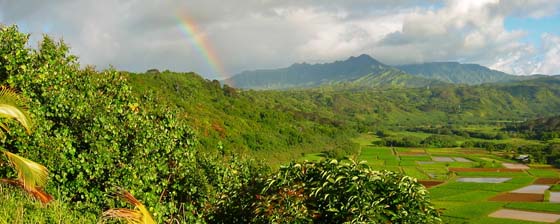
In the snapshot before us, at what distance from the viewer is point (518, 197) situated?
223 ft

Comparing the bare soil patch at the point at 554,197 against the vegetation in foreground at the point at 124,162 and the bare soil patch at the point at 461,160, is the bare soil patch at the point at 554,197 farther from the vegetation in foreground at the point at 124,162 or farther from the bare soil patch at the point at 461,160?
the vegetation in foreground at the point at 124,162

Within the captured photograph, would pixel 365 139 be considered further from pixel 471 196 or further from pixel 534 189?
pixel 471 196

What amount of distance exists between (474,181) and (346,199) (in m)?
83.4

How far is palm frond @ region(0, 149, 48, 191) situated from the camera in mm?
10414

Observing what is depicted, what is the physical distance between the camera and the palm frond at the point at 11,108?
10.1 meters

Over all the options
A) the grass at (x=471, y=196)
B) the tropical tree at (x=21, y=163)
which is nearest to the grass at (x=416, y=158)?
the grass at (x=471, y=196)

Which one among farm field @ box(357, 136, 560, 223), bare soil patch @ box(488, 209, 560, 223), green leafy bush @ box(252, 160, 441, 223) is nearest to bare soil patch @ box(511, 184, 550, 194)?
farm field @ box(357, 136, 560, 223)

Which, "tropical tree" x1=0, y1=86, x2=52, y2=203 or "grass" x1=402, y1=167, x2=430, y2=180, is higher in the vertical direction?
"tropical tree" x1=0, y1=86, x2=52, y2=203

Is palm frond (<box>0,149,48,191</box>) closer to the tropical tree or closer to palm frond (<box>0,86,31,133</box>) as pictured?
the tropical tree

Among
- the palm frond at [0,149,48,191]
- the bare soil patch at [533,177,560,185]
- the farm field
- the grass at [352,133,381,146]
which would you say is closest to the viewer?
the palm frond at [0,149,48,191]

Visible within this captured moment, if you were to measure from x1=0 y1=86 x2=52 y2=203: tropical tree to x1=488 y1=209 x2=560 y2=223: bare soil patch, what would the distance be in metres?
57.5

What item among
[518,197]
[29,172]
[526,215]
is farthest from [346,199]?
[518,197]

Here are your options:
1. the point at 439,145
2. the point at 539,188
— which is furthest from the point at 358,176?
the point at 439,145

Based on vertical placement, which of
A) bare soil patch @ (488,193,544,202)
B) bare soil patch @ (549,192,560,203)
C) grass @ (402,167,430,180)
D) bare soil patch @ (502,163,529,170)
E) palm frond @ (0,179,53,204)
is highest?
palm frond @ (0,179,53,204)
